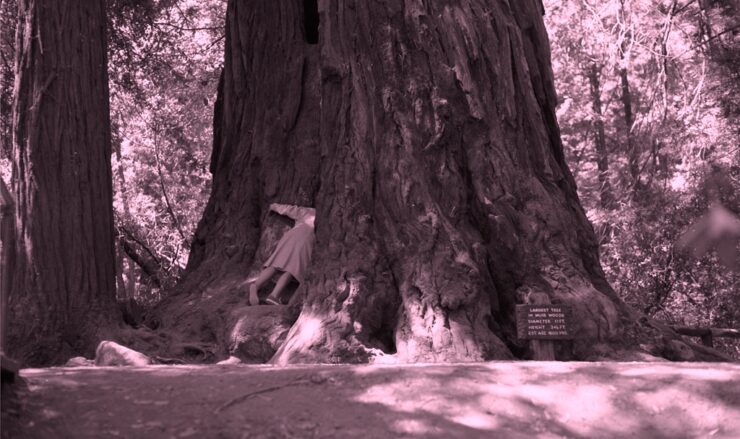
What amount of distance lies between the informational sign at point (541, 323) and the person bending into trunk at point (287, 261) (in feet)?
7.68

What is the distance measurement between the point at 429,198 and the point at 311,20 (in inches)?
154

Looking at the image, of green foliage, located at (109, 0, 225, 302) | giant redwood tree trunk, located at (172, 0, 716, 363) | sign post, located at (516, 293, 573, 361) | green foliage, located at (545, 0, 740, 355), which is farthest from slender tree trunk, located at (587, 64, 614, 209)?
sign post, located at (516, 293, 573, 361)

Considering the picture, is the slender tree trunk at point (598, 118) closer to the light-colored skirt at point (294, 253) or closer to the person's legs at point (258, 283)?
the light-colored skirt at point (294, 253)

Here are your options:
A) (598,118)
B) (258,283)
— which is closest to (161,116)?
(258,283)

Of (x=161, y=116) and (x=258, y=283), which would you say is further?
(x=161, y=116)

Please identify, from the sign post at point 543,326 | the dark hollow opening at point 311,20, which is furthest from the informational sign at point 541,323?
the dark hollow opening at point 311,20

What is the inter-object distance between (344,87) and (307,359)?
2806mm

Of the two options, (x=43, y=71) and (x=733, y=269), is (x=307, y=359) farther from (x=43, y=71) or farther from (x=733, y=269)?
(x=733, y=269)

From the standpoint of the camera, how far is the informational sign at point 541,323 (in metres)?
6.66

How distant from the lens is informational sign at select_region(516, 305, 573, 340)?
6656mm

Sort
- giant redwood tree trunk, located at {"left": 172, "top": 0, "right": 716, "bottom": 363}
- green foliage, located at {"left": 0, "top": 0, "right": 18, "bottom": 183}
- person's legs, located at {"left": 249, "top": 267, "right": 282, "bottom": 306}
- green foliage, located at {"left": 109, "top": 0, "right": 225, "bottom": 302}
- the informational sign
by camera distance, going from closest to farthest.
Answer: the informational sign
giant redwood tree trunk, located at {"left": 172, "top": 0, "right": 716, "bottom": 363}
person's legs, located at {"left": 249, "top": 267, "right": 282, "bottom": 306}
green foliage, located at {"left": 0, "top": 0, "right": 18, "bottom": 183}
green foliage, located at {"left": 109, "top": 0, "right": 225, "bottom": 302}

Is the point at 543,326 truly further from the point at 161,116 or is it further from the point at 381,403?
the point at 161,116

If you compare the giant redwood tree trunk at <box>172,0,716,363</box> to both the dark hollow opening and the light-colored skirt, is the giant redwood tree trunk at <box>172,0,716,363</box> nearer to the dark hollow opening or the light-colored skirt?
the light-colored skirt

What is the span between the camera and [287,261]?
8305 mm
